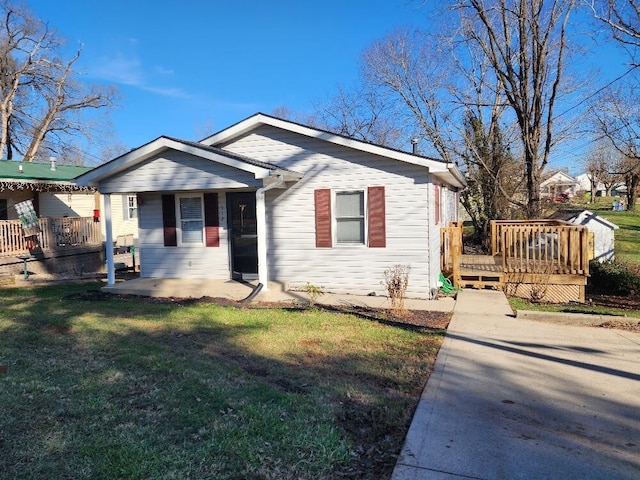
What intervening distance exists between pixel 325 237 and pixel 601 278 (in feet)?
23.2

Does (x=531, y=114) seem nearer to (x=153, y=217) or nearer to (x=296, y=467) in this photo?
(x=153, y=217)

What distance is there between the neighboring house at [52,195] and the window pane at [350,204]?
9507 millimetres

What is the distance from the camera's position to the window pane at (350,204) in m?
9.95

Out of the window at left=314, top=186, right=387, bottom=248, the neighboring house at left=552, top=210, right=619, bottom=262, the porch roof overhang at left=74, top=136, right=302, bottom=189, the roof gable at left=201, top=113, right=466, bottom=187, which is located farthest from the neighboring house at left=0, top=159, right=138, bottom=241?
the neighboring house at left=552, top=210, right=619, bottom=262

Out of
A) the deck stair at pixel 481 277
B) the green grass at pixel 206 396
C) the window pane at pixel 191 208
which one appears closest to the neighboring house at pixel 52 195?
the window pane at pixel 191 208

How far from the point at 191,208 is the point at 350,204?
3.81 m

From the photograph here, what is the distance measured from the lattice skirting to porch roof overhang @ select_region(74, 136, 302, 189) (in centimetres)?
549

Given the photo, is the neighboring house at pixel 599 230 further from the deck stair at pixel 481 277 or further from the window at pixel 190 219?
the window at pixel 190 219

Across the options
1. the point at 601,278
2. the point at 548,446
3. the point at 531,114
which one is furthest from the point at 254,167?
the point at 531,114

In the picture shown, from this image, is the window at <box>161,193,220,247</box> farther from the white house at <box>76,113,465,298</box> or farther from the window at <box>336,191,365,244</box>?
the window at <box>336,191,365,244</box>

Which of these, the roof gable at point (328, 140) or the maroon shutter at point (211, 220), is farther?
the maroon shutter at point (211, 220)

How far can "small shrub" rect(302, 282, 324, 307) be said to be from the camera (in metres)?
8.92

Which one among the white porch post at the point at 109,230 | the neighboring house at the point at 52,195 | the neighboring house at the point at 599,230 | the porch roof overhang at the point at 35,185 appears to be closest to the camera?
the white porch post at the point at 109,230

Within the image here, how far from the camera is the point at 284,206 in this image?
10453 mm
